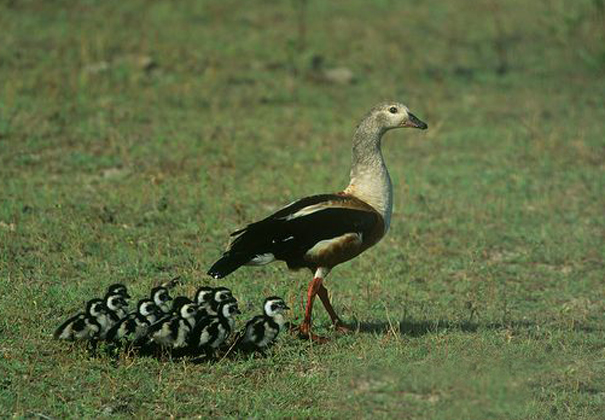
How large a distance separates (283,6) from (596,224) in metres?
9.35

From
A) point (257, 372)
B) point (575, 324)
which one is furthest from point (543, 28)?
point (257, 372)

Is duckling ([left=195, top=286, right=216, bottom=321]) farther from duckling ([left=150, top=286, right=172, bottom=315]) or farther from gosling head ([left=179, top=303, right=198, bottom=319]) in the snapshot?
duckling ([left=150, top=286, right=172, bottom=315])

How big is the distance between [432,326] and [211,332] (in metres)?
2.08

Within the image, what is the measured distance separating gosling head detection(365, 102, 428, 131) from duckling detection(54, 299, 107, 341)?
303 centimetres

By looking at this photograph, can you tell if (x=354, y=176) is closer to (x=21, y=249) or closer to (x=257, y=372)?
(x=257, y=372)

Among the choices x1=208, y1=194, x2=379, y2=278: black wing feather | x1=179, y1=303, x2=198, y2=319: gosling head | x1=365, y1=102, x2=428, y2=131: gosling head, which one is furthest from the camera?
x1=365, y1=102, x2=428, y2=131: gosling head

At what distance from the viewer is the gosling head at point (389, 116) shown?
9.27 metres

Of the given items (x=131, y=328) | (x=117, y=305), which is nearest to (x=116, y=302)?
(x=117, y=305)

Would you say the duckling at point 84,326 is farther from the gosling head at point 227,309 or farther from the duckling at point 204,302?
the gosling head at point 227,309

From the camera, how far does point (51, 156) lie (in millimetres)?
12961

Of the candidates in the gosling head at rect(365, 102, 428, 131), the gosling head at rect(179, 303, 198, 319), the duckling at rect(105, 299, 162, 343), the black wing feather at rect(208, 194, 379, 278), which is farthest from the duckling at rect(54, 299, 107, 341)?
the gosling head at rect(365, 102, 428, 131)

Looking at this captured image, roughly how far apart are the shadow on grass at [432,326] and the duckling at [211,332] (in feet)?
3.93

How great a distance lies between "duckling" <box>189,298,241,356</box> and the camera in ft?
24.7

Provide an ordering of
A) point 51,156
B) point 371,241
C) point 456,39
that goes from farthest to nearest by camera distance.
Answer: point 456,39 < point 51,156 < point 371,241
